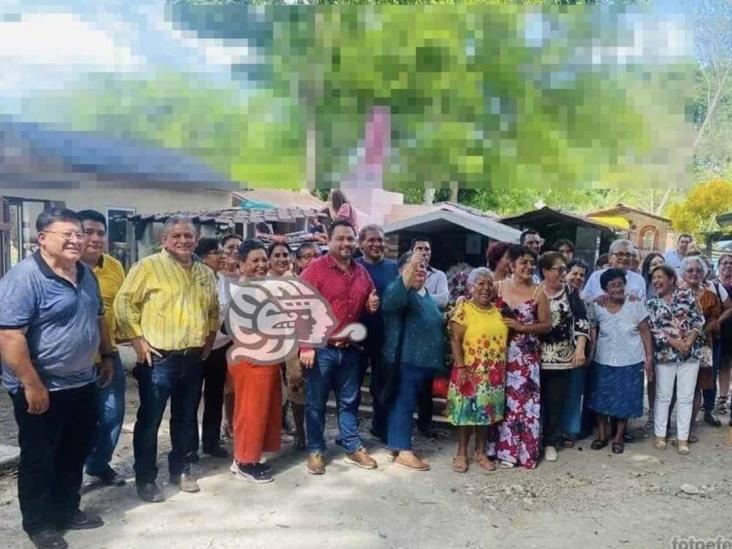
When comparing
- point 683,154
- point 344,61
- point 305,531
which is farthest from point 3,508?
point 683,154

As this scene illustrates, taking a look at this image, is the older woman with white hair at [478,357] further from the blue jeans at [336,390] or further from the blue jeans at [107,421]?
the blue jeans at [107,421]

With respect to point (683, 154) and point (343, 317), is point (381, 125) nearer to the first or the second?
point (343, 317)

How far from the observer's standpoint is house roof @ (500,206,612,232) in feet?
33.5

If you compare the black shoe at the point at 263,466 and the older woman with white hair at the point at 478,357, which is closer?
the black shoe at the point at 263,466

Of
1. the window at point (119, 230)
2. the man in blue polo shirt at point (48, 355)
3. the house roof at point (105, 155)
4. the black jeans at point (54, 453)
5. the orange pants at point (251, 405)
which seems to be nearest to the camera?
the man in blue polo shirt at point (48, 355)

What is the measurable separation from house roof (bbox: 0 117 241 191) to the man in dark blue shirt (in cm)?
167

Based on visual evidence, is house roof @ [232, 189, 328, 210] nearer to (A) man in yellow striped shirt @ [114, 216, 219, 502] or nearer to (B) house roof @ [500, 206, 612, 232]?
(B) house roof @ [500, 206, 612, 232]

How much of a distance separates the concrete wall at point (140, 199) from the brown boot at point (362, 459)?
5.06m

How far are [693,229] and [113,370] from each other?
14.0m

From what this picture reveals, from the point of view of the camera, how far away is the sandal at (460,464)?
12.4 ft

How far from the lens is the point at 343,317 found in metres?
3.62

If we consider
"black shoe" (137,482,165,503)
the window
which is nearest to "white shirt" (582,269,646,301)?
"black shoe" (137,482,165,503)

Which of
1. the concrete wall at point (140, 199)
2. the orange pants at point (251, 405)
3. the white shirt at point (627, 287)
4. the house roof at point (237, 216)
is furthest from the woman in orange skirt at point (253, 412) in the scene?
the house roof at point (237, 216)

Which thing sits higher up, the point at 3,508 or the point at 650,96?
the point at 650,96
